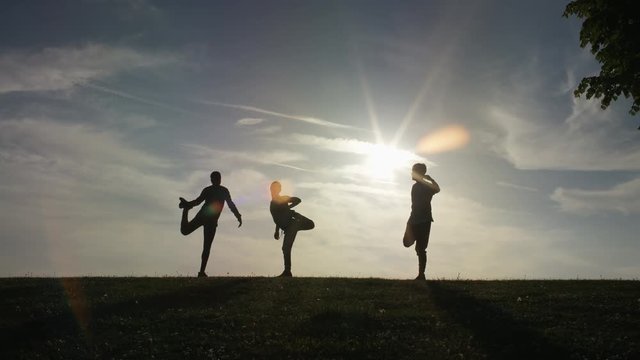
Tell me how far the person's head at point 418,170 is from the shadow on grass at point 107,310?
7.52 metres

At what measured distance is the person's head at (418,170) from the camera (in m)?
22.4

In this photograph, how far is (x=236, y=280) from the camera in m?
22.4

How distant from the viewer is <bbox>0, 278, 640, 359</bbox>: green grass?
1349 cm

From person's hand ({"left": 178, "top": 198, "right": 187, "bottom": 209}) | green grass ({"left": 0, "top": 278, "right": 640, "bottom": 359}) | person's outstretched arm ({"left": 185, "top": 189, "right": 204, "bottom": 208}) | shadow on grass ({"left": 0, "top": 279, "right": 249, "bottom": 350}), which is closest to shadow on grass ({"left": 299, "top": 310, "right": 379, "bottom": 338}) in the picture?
green grass ({"left": 0, "top": 278, "right": 640, "bottom": 359})

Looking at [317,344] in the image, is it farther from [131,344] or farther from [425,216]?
[425,216]

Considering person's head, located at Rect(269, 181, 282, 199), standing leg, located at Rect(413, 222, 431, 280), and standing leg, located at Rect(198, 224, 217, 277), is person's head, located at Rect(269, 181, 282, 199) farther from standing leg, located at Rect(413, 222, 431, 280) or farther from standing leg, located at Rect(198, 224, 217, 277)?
standing leg, located at Rect(413, 222, 431, 280)

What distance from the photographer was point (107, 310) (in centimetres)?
1742

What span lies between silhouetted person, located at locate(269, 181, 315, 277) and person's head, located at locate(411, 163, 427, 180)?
4953mm

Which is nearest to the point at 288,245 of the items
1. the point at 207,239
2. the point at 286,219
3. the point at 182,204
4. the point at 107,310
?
the point at 286,219

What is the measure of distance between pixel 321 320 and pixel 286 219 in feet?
30.1

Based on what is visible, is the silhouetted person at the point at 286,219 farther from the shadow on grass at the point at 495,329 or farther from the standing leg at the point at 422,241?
the shadow on grass at the point at 495,329

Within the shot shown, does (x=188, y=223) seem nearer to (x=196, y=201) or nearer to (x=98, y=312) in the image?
(x=196, y=201)

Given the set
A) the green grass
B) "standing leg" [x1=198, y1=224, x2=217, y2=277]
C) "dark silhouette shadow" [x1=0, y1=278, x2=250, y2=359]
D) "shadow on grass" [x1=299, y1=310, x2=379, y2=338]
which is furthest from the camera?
"standing leg" [x1=198, y1=224, x2=217, y2=277]

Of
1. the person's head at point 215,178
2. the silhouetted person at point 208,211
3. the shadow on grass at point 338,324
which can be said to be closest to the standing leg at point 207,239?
the silhouetted person at point 208,211
